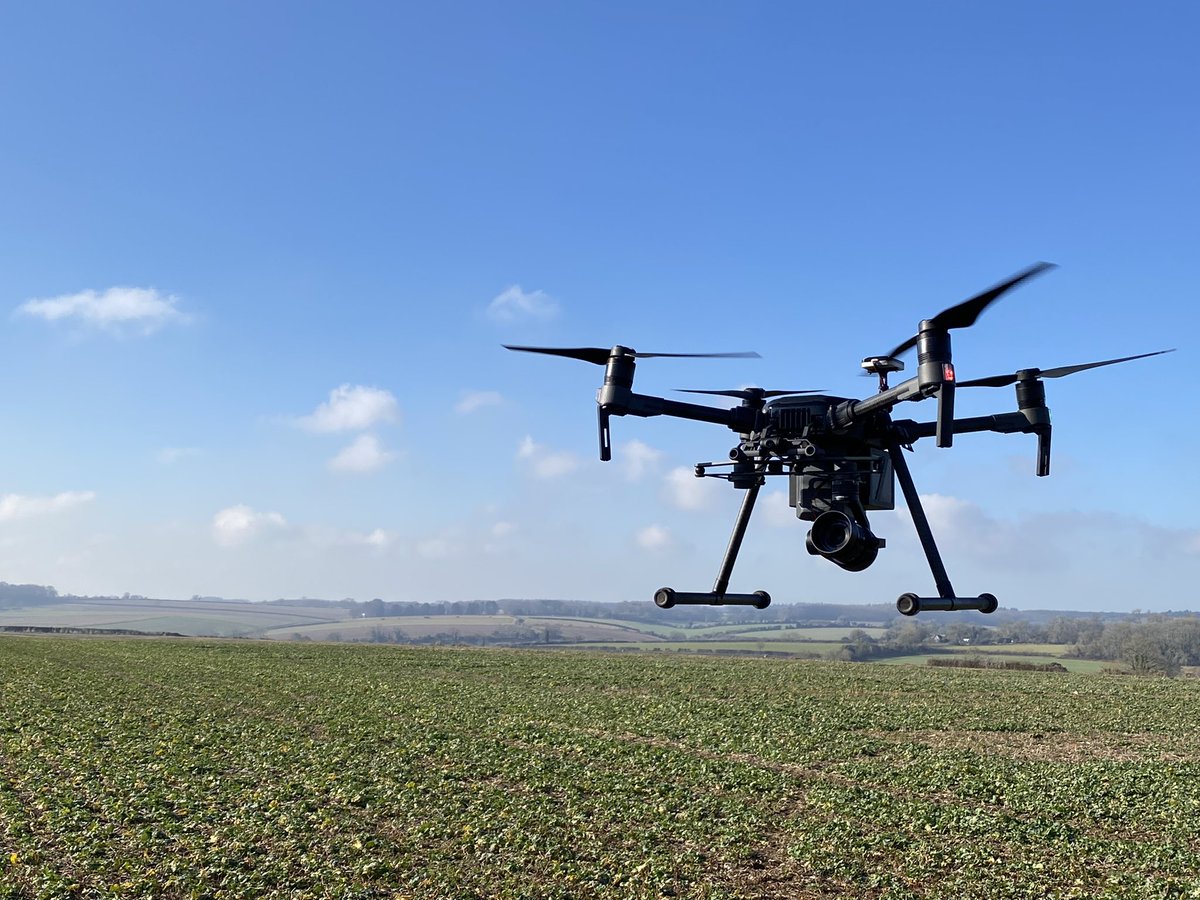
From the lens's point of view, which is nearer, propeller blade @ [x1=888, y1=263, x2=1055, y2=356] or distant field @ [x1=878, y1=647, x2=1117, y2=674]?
propeller blade @ [x1=888, y1=263, x2=1055, y2=356]

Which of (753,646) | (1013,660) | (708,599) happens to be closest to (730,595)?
(708,599)

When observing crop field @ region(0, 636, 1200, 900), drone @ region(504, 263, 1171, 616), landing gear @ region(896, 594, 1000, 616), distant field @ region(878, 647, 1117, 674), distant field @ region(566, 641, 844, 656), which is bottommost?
distant field @ region(566, 641, 844, 656)

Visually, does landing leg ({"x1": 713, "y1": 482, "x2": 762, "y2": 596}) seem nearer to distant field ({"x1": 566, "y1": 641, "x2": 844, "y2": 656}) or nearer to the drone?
the drone

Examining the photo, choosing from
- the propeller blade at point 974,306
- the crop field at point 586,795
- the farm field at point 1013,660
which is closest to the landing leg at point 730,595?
the propeller blade at point 974,306

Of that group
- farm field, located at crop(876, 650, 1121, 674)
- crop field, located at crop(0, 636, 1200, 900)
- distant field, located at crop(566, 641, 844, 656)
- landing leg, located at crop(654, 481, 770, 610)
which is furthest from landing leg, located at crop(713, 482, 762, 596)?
distant field, located at crop(566, 641, 844, 656)

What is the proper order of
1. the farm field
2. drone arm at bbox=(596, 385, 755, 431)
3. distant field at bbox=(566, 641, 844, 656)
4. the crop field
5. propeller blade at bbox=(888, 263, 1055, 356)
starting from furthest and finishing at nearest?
distant field at bbox=(566, 641, 844, 656) → the farm field → the crop field → drone arm at bbox=(596, 385, 755, 431) → propeller blade at bbox=(888, 263, 1055, 356)

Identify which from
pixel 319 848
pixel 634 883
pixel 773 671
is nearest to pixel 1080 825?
pixel 634 883

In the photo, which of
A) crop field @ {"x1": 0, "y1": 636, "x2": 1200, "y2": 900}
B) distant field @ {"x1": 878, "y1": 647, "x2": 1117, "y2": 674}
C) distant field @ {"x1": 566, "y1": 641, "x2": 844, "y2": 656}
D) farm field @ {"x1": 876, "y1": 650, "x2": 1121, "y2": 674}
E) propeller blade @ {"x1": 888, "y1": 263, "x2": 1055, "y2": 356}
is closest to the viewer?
propeller blade @ {"x1": 888, "y1": 263, "x2": 1055, "y2": 356}

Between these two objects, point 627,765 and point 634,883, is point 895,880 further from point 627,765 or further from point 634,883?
point 627,765

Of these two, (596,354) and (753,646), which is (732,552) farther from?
(753,646)
